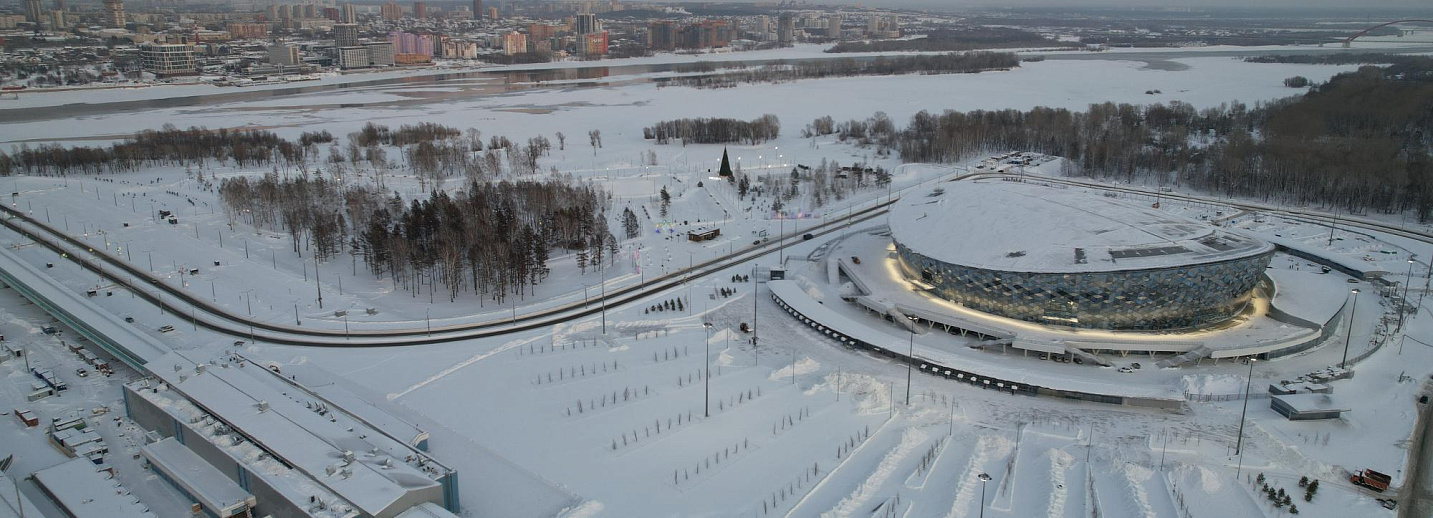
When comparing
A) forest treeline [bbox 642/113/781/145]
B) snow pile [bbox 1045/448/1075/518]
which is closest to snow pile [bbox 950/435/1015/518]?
snow pile [bbox 1045/448/1075/518]

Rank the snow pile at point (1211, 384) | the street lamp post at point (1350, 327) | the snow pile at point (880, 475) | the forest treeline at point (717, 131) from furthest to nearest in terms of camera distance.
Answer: the forest treeline at point (717, 131) → the street lamp post at point (1350, 327) → the snow pile at point (1211, 384) → the snow pile at point (880, 475)

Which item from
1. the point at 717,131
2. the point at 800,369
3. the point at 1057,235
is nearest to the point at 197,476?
the point at 800,369

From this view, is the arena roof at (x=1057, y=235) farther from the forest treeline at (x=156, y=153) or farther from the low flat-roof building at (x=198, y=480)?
the forest treeline at (x=156, y=153)

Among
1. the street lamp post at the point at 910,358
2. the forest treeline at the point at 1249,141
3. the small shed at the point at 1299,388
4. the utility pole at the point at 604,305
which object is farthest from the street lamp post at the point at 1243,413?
the forest treeline at the point at 1249,141

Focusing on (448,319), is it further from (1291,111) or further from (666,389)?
(1291,111)

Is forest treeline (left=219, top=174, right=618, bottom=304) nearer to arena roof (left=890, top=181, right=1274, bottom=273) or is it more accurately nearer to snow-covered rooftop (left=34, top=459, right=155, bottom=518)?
arena roof (left=890, top=181, right=1274, bottom=273)

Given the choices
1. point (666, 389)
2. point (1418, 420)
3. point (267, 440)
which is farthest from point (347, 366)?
point (1418, 420)
